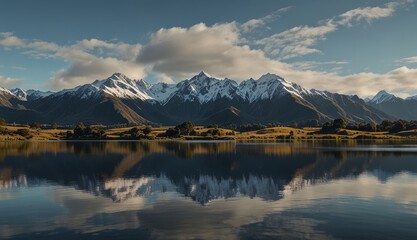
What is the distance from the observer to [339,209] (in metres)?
46.0

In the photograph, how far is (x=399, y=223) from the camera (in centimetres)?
3912

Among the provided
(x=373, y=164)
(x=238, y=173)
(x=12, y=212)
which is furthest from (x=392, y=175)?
(x=12, y=212)

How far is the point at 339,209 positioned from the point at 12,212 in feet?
124

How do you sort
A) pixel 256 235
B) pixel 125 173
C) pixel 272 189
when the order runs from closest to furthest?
pixel 256 235 → pixel 272 189 → pixel 125 173

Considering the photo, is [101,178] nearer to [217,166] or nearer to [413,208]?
[217,166]

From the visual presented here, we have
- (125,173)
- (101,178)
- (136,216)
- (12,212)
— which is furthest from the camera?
(125,173)

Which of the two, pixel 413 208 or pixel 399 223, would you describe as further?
pixel 413 208

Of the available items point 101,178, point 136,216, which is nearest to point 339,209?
point 136,216

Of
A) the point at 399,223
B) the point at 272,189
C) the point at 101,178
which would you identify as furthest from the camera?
the point at 101,178

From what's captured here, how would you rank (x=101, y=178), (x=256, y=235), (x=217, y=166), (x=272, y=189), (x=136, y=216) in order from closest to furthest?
(x=256, y=235) < (x=136, y=216) < (x=272, y=189) < (x=101, y=178) < (x=217, y=166)

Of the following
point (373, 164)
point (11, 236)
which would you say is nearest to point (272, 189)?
point (11, 236)

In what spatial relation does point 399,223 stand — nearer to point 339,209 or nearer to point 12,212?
point 339,209

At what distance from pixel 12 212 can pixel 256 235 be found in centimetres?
2900

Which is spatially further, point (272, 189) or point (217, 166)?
point (217, 166)
